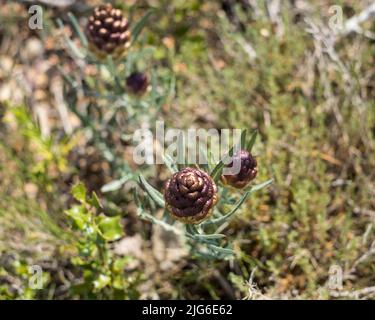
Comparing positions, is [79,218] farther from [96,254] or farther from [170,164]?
[170,164]

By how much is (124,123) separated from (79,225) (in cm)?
90

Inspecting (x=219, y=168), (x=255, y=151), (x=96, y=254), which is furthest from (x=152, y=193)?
(x=255, y=151)

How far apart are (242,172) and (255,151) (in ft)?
1.69

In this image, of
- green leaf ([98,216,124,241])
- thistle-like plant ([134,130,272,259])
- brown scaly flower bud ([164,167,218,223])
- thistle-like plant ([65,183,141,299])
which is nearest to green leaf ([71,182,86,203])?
thistle-like plant ([65,183,141,299])

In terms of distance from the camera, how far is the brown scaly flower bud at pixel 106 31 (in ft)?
7.60

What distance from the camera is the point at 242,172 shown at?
1.95 metres

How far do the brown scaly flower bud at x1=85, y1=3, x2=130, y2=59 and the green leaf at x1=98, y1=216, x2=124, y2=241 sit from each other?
67cm

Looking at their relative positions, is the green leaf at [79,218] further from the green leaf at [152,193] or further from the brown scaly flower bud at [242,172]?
the brown scaly flower bud at [242,172]

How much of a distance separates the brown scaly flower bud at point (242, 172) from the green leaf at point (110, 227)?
47 cm

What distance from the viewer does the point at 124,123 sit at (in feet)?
9.71

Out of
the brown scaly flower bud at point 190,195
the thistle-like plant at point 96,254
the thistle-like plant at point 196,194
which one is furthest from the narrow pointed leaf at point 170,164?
the thistle-like plant at point 96,254

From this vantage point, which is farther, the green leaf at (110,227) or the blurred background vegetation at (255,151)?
the blurred background vegetation at (255,151)

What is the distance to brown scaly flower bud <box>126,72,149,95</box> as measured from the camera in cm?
245

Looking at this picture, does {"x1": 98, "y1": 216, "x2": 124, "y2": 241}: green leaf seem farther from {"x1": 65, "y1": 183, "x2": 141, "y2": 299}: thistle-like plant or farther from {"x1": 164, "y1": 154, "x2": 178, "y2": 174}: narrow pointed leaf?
{"x1": 164, "y1": 154, "x2": 178, "y2": 174}: narrow pointed leaf
